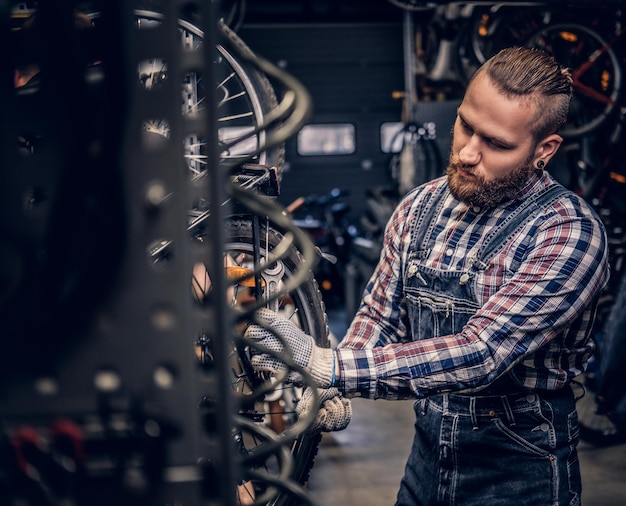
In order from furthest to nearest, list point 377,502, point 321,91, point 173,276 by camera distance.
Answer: point 321,91 < point 377,502 < point 173,276

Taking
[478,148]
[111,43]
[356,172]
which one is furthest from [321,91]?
[111,43]

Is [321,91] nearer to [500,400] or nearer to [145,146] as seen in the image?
[500,400]

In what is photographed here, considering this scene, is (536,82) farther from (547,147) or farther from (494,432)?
(494,432)

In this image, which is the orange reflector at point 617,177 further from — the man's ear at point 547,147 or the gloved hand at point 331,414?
the gloved hand at point 331,414

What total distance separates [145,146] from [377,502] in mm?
3534

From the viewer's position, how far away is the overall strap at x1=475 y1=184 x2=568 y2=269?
1.78 m

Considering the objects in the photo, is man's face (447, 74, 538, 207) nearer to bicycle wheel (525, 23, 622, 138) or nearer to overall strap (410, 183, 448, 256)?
overall strap (410, 183, 448, 256)

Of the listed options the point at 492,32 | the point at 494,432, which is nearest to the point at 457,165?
the point at 494,432

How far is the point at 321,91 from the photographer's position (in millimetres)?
12883

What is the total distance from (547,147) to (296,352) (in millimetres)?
870

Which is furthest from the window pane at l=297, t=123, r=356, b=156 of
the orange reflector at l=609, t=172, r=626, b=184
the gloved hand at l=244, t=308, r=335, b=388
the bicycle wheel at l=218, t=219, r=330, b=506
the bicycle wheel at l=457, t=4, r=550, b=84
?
the gloved hand at l=244, t=308, r=335, b=388

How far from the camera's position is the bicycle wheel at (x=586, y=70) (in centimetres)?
570

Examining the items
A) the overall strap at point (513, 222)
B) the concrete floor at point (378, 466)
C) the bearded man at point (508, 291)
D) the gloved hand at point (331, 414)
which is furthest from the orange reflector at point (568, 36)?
the gloved hand at point (331, 414)

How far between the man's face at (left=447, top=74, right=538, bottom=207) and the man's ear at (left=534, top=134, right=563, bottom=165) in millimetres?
14
